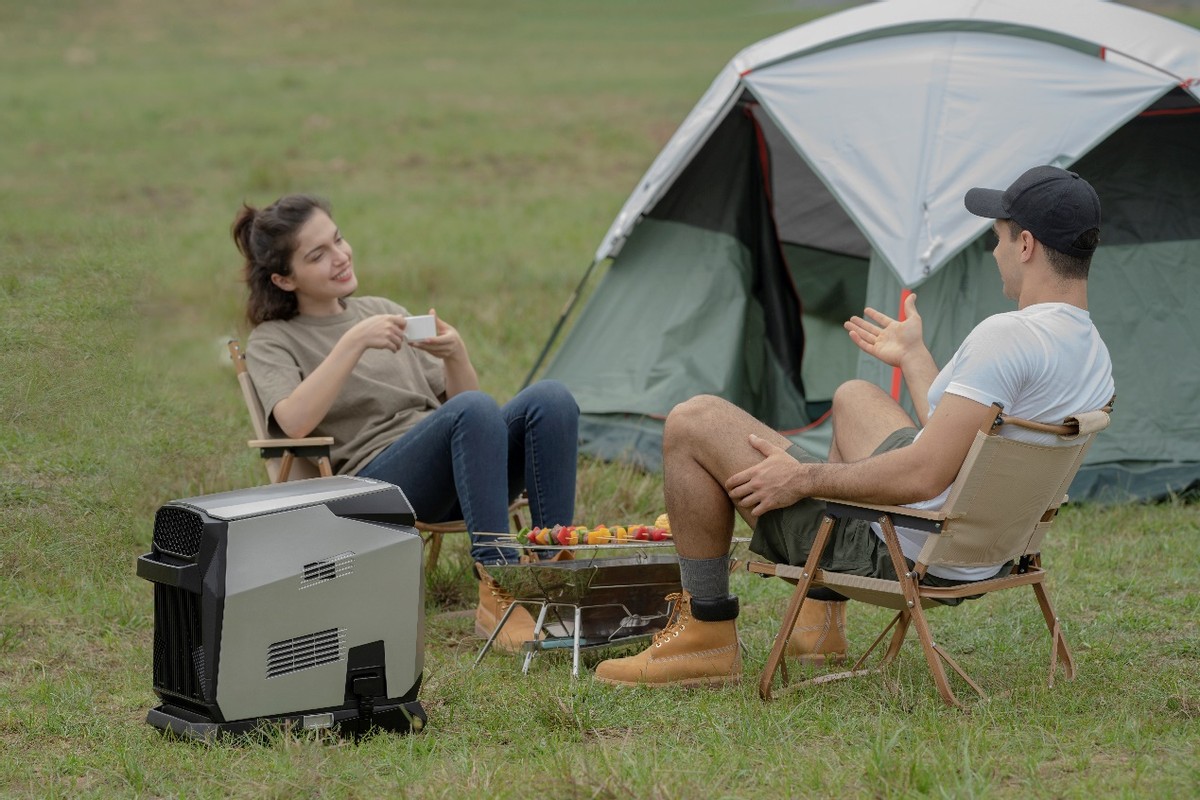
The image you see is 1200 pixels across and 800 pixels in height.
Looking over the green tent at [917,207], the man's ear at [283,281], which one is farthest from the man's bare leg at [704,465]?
the green tent at [917,207]

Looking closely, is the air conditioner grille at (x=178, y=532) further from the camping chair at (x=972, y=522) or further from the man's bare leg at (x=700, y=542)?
the camping chair at (x=972, y=522)

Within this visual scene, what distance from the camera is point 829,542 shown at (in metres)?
3.13

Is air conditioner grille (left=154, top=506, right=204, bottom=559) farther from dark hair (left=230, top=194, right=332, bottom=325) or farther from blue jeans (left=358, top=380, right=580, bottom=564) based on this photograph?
dark hair (left=230, top=194, right=332, bottom=325)

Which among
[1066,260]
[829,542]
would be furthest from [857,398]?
[1066,260]

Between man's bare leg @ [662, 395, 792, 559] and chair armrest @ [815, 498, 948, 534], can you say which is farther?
man's bare leg @ [662, 395, 792, 559]

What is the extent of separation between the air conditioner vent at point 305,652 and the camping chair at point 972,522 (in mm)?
911

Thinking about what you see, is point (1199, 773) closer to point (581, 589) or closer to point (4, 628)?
point (581, 589)

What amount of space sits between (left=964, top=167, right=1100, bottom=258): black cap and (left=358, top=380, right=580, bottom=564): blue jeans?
4.44 feet

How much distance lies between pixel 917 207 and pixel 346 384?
2077mm

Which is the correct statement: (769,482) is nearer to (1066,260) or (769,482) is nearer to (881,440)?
(881,440)

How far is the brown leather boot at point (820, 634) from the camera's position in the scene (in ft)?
11.4

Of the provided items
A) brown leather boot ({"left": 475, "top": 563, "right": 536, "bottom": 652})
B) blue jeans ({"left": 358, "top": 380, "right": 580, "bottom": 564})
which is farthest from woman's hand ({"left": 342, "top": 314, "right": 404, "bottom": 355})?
brown leather boot ({"left": 475, "top": 563, "right": 536, "bottom": 652})

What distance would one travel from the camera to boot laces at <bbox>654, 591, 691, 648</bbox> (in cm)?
325

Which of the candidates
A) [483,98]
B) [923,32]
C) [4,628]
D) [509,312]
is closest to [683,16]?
[483,98]
